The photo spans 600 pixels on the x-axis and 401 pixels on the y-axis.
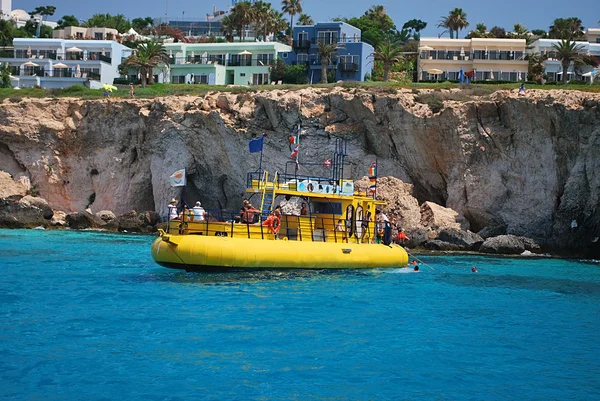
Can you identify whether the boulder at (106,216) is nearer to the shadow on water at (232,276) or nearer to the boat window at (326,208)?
the boat window at (326,208)

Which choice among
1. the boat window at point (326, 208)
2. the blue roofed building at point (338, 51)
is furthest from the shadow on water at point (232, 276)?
the blue roofed building at point (338, 51)

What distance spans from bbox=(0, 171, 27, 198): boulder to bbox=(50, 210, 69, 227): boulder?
2361mm

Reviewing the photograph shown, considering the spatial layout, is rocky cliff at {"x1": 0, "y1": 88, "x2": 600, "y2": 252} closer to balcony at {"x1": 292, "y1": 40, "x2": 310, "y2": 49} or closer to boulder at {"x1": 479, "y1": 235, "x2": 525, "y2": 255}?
boulder at {"x1": 479, "y1": 235, "x2": 525, "y2": 255}

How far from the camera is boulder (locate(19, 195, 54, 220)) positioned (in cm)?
4238

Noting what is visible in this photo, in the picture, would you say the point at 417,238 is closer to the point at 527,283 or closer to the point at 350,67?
the point at 527,283

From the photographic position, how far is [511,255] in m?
34.3

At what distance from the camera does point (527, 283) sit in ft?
81.3

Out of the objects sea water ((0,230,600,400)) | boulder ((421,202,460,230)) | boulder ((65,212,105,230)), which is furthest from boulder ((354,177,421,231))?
boulder ((65,212,105,230))

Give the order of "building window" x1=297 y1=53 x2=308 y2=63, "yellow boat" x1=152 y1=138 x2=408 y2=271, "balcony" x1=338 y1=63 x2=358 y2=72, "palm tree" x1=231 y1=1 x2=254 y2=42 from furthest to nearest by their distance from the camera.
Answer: "palm tree" x1=231 y1=1 x2=254 y2=42 → "building window" x1=297 y1=53 x2=308 y2=63 → "balcony" x1=338 y1=63 x2=358 y2=72 → "yellow boat" x1=152 y1=138 x2=408 y2=271

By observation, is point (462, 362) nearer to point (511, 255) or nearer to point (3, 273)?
point (3, 273)

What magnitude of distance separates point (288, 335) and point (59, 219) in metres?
31.7

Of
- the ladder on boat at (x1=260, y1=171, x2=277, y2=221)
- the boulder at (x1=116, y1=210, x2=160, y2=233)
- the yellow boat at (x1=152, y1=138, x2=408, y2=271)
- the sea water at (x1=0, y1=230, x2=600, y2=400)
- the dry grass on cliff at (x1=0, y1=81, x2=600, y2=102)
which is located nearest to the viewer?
the sea water at (x1=0, y1=230, x2=600, y2=400)

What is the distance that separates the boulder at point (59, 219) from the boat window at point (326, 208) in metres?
21.6

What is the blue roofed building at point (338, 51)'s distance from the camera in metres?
60.7
